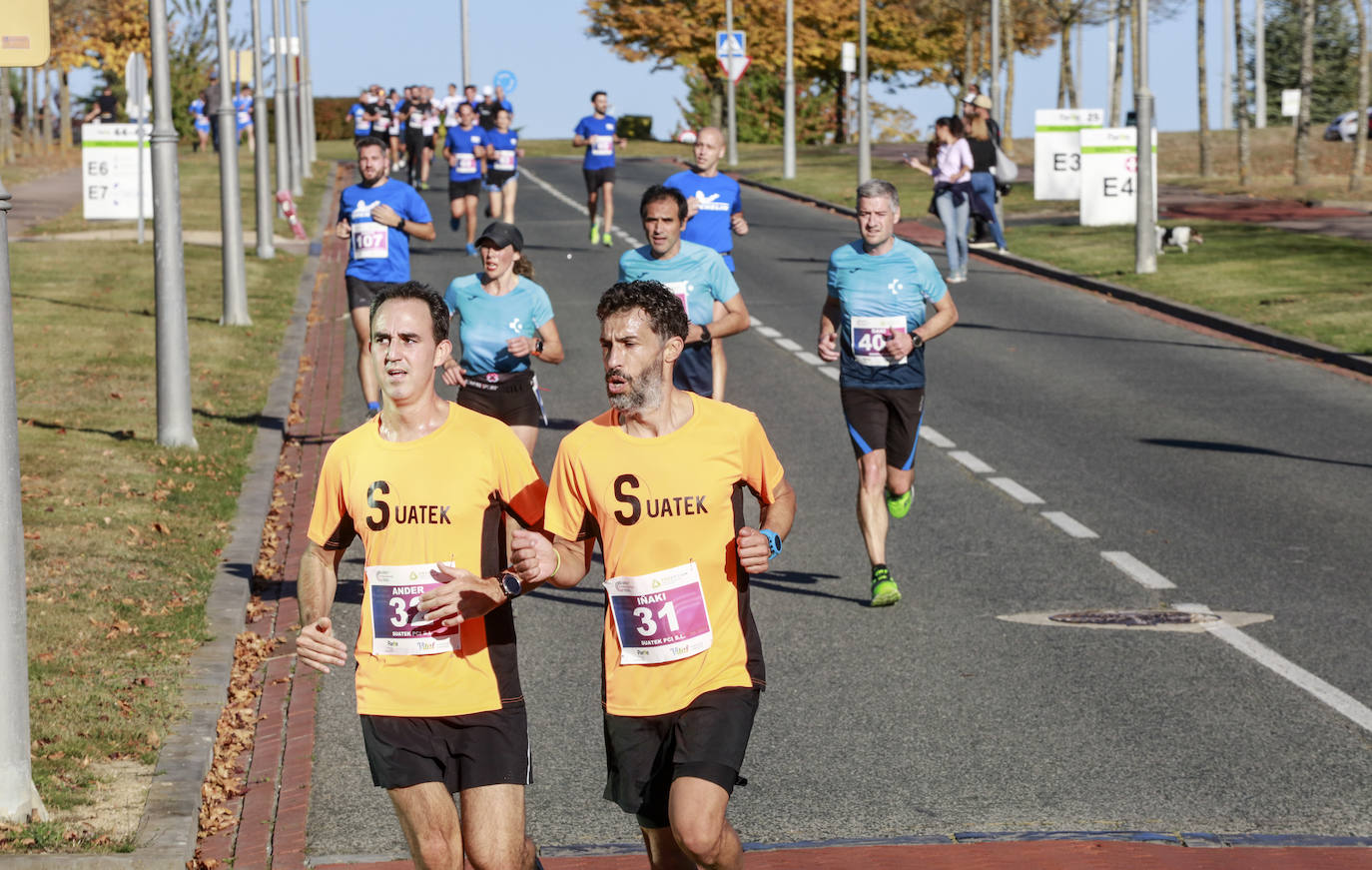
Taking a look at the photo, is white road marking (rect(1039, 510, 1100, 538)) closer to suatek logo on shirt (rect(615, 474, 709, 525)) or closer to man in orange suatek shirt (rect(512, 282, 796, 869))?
man in orange suatek shirt (rect(512, 282, 796, 869))

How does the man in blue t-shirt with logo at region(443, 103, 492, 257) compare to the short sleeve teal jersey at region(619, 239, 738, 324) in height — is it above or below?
above

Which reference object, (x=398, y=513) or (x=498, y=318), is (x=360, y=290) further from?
(x=398, y=513)

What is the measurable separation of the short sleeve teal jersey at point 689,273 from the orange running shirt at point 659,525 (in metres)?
5.95

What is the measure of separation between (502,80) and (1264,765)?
34489mm

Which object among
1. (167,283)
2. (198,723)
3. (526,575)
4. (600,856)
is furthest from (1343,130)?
(526,575)

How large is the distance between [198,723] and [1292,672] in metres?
4.73

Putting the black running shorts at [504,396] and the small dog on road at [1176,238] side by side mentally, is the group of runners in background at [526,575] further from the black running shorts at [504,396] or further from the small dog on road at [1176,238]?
the small dog on road at [1176,238]

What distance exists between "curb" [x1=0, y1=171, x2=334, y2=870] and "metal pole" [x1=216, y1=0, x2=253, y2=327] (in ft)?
23.4

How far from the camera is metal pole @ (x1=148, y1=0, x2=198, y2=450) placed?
14.8 metres

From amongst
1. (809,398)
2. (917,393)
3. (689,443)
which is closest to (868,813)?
(689,443)

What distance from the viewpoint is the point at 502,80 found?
40500 millimetres

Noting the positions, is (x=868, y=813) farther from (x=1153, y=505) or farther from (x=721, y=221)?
(x=721, y=221)

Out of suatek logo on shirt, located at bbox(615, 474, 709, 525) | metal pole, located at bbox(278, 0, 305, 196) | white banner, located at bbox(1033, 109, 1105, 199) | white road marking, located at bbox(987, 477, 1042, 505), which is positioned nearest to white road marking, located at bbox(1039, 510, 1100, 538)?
white road marking, located at bbox(987, 477, 1042, 505)

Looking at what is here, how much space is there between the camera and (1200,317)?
22422mm
